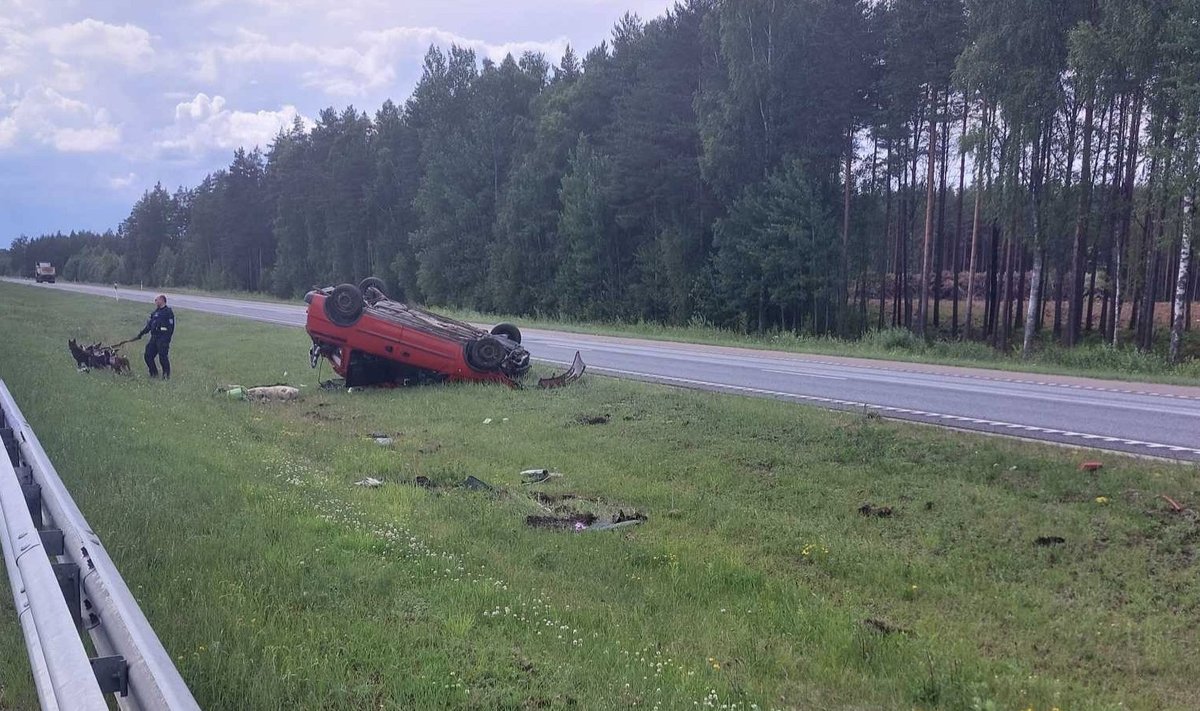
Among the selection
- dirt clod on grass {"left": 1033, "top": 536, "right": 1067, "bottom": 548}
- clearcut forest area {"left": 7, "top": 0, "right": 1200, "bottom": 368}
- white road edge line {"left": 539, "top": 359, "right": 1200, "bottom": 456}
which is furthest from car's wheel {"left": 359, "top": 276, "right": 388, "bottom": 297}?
clearcut forest area {"left": 7, "top": 0, "right": 1200, "bottom": 368}

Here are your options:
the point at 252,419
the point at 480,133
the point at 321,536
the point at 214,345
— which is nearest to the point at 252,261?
the point at 480,133

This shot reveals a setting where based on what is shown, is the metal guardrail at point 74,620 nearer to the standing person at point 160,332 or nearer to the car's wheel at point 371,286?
the car's wheel at point 371,286

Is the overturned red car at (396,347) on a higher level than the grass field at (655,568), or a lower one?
higher

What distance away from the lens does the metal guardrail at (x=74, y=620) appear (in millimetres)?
2812

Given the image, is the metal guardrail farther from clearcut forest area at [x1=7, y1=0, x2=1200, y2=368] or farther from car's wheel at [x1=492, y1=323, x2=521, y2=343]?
clearcut forest area at [x1=7, y1=0, x2=1200, y2=368]

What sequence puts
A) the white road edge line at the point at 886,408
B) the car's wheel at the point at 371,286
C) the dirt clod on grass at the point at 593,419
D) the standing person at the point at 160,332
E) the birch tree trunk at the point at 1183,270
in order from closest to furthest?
the white road edge line at the point at 886,408, the dirt clod on grass at the point at 593,419, the standing person at the point at 160,332, the car's wheel at the point at 371,286, the birch tree trunk at the point at 1183,270

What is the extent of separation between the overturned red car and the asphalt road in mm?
2989

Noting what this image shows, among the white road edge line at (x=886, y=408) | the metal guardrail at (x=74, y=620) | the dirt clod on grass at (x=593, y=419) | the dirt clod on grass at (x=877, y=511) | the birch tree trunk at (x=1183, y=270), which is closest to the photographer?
the metal guardrail at (x=74, y=620)

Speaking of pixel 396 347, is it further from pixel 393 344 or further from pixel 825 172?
pixel 825 172

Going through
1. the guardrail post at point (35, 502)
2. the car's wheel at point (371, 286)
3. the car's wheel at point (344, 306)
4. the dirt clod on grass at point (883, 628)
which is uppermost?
the car's wheel at point (371, 286)

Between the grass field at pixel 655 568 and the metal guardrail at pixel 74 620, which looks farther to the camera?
the grass field at pixel 655 568

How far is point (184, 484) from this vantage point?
Answer: 292 inches

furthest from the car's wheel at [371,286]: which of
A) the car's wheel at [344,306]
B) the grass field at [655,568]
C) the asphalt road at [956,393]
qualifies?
the grass field at [655,568]

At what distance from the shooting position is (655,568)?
6312 mm
